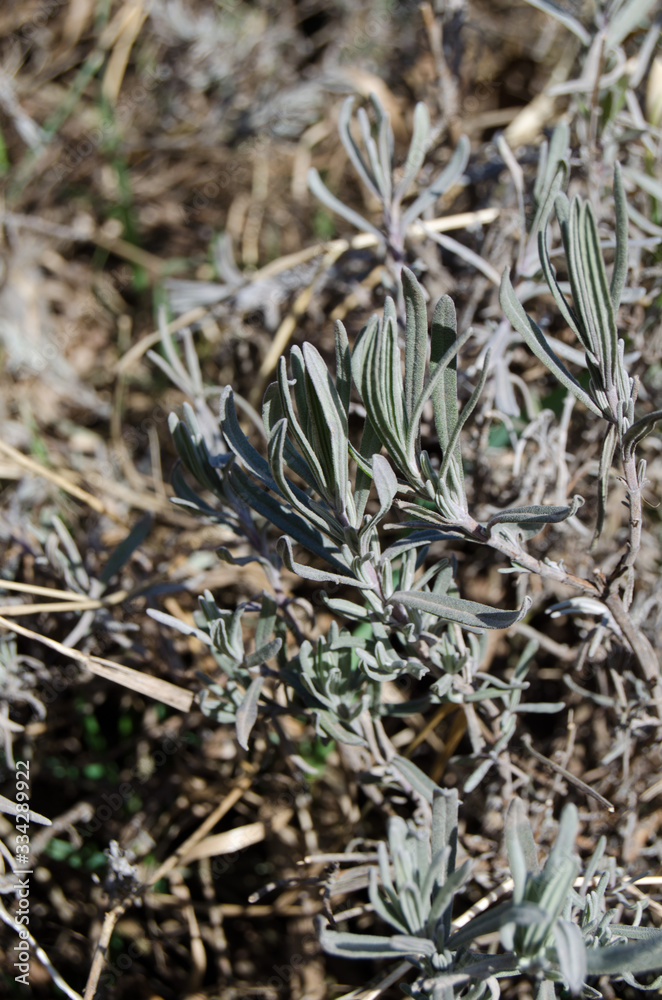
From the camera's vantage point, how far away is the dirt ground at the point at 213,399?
1.38 m

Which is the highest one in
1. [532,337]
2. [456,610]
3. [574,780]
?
[532,337]

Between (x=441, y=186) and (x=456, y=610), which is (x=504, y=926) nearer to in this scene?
(x=456, y=610)

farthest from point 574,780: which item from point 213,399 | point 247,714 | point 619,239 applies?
point 213,399

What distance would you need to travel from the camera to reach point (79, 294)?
2.43 meters

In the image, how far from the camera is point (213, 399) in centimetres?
185

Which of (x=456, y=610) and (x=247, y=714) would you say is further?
(x=247, y=714)

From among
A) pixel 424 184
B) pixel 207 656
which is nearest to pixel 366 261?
pixel 424 184

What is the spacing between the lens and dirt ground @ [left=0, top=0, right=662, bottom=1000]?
4.54 feet

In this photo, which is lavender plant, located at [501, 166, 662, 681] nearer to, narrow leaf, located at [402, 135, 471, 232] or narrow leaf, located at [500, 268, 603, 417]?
narrow leaf, located at [500, 268, 603, 417]

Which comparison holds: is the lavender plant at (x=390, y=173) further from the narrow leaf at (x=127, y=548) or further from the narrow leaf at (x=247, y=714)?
the narrow leaf at (x=247, y=714)

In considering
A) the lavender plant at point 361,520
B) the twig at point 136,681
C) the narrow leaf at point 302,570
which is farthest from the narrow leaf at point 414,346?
the twig at point 136,681

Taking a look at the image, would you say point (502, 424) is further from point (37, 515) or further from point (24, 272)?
point (24, 272)

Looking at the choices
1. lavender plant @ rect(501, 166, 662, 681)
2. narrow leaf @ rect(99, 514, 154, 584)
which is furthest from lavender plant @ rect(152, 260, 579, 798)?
narrow leaf @ rect(99, 514, 154, 584)

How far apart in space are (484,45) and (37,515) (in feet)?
6.84
